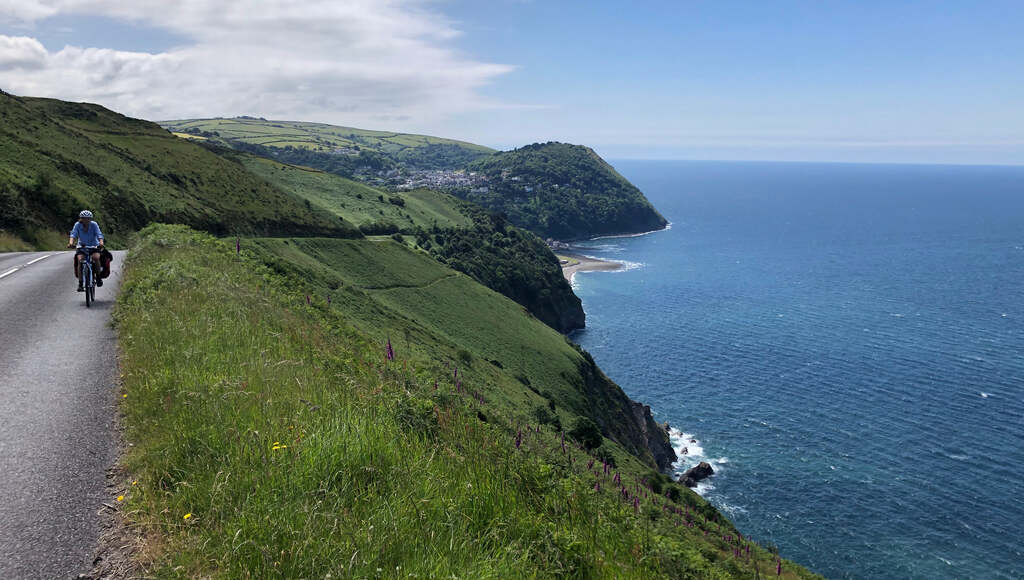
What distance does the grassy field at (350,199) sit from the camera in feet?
425

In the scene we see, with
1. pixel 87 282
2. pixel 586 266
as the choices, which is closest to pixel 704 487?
pixel 87 282

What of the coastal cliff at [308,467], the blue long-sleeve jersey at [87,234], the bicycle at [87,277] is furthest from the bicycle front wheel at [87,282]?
the blue long-sleeve jersey at [87,234]

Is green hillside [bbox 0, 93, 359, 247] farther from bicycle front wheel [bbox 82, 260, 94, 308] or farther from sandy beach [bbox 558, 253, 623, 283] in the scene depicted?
sandy beach [bbox 558, 253, 623, 283]

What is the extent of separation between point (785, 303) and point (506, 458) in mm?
149113

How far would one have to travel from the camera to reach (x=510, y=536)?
5.66 metres

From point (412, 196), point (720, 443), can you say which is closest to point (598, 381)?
point (720, 443)

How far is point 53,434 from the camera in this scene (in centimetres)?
758

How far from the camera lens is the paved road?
5.25m

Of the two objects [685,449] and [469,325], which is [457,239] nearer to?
[469,325]

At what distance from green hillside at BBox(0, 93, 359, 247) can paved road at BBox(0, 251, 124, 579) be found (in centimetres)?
3765

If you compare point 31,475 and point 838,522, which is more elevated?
point 31,475

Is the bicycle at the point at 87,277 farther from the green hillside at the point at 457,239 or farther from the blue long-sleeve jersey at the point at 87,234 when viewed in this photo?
the green hillside at the point at 457,239

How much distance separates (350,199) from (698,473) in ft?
357

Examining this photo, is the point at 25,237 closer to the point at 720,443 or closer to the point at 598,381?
the point at 598,381
